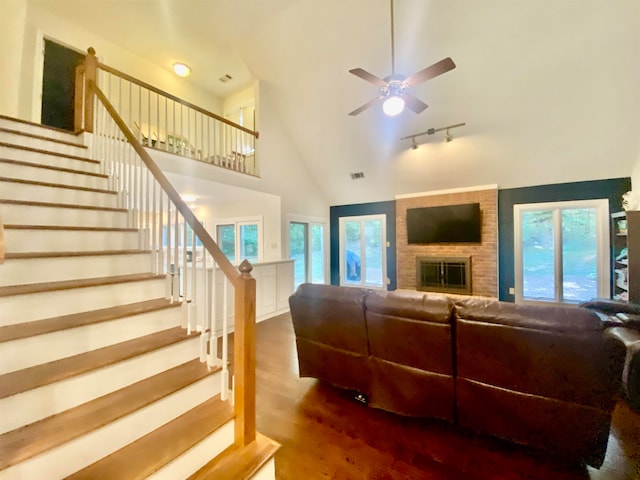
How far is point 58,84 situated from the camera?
4.20 meters

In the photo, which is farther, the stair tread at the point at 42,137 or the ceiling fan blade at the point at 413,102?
the ceiling fan blade at the point at 413,102

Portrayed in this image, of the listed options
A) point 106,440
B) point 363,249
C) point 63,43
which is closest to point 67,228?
point 106,440

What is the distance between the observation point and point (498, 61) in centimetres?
378

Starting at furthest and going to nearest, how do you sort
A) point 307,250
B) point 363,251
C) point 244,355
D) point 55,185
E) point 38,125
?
1. point 363,251
2. point 307,250
3. point 38,125
4. point 55,185
5. point 244,355

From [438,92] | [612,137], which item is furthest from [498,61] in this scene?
[612,137]

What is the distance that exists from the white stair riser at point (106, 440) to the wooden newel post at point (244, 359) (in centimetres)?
32

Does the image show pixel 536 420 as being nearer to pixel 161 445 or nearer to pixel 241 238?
pixel 161 445

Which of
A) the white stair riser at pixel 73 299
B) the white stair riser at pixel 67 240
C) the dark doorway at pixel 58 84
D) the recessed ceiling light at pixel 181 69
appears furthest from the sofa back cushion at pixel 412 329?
the recessed ceiling light at pixel 181 69

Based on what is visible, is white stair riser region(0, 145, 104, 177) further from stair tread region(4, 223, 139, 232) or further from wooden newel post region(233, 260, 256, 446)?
wooden newel post region(233, 260, 256, 446)

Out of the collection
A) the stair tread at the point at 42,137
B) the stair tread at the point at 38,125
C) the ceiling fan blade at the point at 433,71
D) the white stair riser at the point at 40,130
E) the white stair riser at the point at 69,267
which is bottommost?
the white stair riser at the point at 69,267

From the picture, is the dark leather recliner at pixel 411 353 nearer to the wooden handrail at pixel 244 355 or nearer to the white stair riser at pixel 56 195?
the wooden handrail at pixel 244 355

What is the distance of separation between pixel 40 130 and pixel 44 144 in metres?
0.36

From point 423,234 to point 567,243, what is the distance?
2542 millimetres

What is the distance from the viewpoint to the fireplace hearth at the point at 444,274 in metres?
5.83
